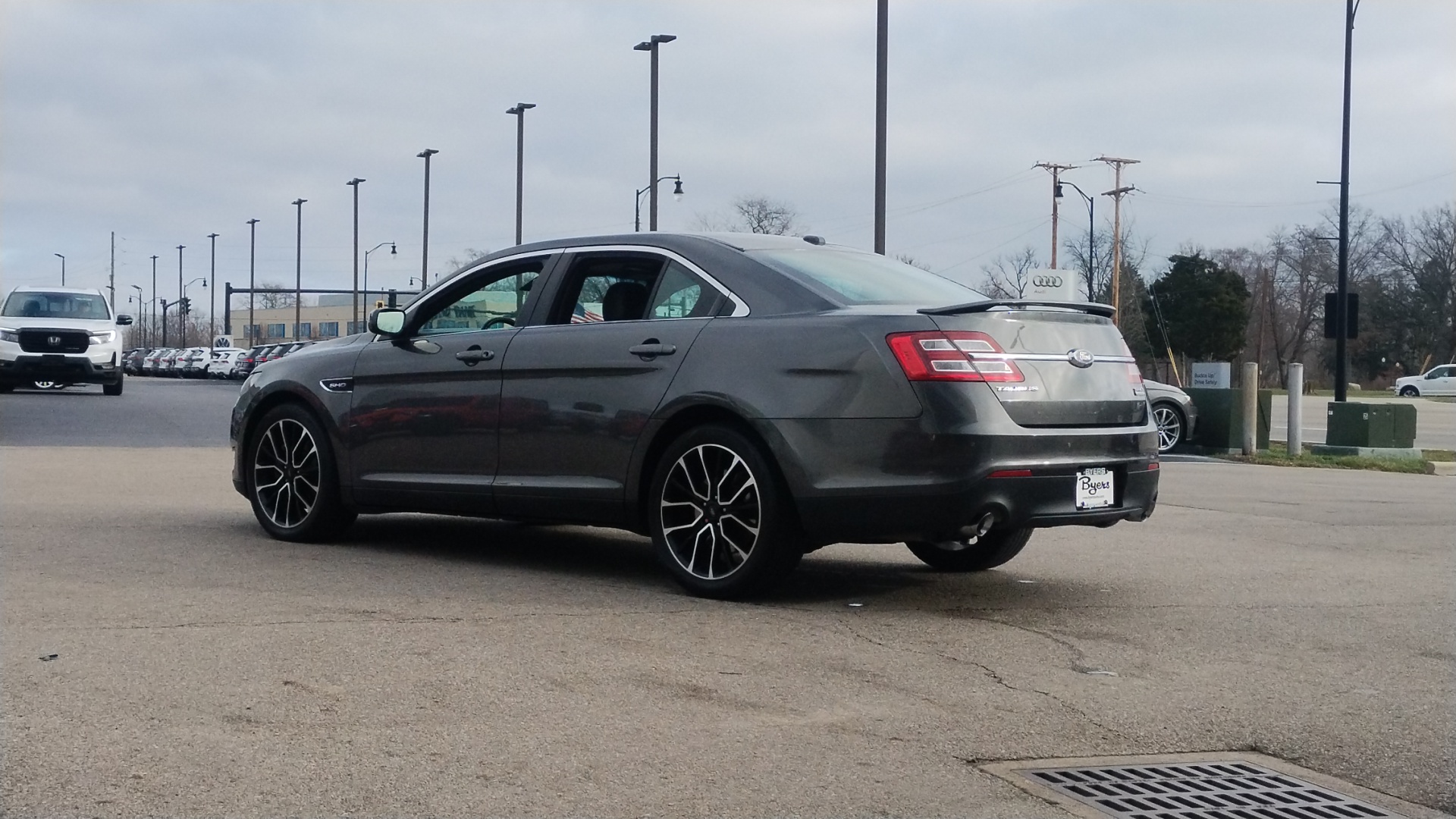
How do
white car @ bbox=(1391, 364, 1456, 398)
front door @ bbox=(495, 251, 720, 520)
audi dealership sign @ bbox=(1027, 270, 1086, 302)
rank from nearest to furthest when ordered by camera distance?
front door @ bbox=(495, 251, 720, 520) → audi dealership sign @ bbox=(1027, 270, 1086, 302) → white car @ bbox=(1391, 364, 1456, 398)

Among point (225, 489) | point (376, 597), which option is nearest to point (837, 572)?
point (376, 597)

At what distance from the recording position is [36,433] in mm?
18953

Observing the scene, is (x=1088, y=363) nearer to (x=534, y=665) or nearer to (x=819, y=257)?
(x=819, y=257)

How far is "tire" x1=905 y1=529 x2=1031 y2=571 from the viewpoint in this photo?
25.1 ft

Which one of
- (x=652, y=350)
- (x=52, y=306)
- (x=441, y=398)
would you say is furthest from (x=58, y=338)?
(x=652, y=350)

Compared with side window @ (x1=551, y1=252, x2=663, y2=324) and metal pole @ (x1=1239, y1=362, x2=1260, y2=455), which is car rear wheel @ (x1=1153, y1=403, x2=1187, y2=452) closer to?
metal pole @ (x1=1239, y1=362, x2=1260, y2=455)

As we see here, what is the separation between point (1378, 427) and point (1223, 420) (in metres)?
2.19

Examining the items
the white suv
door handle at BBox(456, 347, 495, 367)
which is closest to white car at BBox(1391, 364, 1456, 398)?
the white suv

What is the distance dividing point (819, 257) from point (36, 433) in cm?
1464

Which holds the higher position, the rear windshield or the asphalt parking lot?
the rear windshield

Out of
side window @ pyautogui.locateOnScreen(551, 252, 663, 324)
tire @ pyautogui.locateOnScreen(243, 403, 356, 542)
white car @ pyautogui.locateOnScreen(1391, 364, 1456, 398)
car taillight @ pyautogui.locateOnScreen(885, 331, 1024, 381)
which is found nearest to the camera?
car taillight @ pyautogui.locateOnScreen(885, 331, 1024, 381)

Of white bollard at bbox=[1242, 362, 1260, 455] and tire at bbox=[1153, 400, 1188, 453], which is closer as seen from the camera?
white bollard at bbox=[1242, 362, 1260, 455]

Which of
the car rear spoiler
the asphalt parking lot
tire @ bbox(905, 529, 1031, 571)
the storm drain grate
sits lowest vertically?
the storm drain grate

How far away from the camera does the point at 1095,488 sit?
6.50 m
